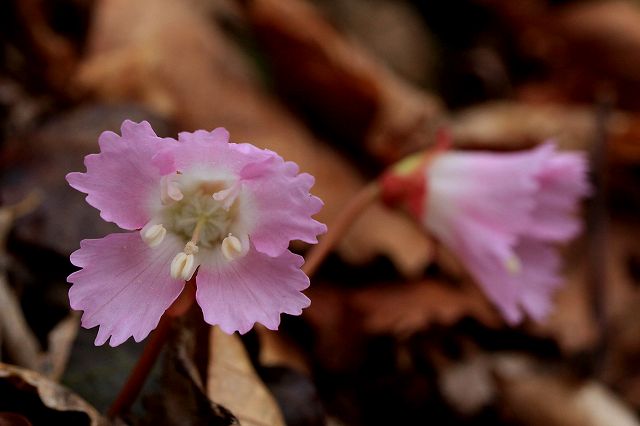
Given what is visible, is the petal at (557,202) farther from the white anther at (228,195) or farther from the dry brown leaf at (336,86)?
the white anther at (228,195)

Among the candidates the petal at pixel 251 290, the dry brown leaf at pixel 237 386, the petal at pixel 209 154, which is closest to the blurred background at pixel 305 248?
the dry brown leaf at pixel 237 386

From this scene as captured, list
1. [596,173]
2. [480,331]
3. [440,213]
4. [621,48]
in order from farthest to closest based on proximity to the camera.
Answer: [621,48] → [596,173] → [480,331] → [440,213]

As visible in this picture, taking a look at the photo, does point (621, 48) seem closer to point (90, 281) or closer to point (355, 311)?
point (355, 311)

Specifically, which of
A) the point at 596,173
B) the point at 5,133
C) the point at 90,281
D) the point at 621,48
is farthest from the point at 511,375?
the point at 621,48

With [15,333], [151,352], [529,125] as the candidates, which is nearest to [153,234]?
[151,352]

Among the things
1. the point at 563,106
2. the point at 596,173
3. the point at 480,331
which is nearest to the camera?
the point at 480,331

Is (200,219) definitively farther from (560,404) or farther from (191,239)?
(560,404)
